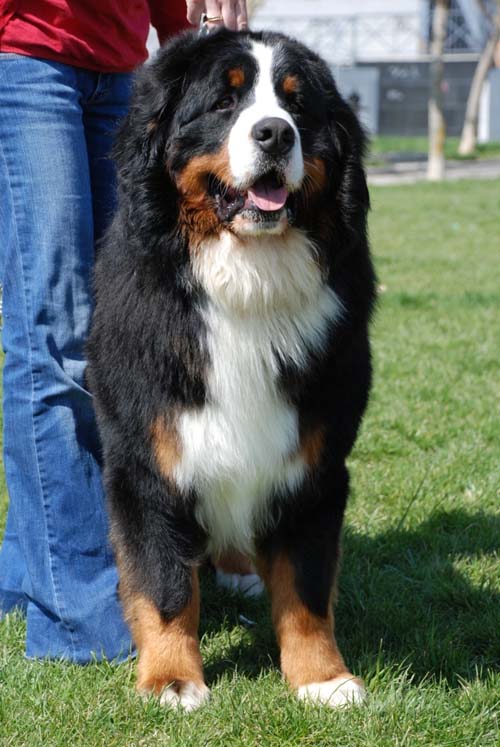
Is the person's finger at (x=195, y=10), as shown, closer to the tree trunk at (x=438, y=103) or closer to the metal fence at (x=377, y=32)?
the tree trunk at (x=438, y=103)

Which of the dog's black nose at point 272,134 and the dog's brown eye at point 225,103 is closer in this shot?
the dog's black nose at point 272,134

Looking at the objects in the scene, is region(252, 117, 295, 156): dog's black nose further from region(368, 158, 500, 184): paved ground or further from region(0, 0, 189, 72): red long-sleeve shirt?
region(368, 158, 500, 184): paved ground

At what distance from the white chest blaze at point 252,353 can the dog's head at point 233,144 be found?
0.29 ft

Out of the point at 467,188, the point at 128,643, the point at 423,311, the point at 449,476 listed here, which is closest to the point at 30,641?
the point at 128,643

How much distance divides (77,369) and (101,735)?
1.09 metres

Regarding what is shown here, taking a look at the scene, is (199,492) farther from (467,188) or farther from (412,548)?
(467,188)

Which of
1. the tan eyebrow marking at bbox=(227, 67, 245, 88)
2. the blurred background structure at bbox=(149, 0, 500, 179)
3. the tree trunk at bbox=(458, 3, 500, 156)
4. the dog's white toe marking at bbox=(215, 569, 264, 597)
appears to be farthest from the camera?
the blurred background structure at bbox=(149, 0, 500, 179)

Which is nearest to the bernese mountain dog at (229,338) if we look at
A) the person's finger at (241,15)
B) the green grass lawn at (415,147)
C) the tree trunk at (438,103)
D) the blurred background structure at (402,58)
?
the person's finger at (241,15)

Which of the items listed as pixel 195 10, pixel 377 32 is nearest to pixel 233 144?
pixel 195 10

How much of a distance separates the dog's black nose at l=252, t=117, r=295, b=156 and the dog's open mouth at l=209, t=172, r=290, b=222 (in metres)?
0.08

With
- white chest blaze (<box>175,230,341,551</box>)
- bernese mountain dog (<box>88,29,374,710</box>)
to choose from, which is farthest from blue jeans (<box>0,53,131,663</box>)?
white chest blaze (<box>175,230,341,551</box>)

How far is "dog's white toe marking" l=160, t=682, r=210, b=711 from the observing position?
2844 millimetres

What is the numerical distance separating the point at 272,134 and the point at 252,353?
60 centimetres

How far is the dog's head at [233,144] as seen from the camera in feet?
9.11
